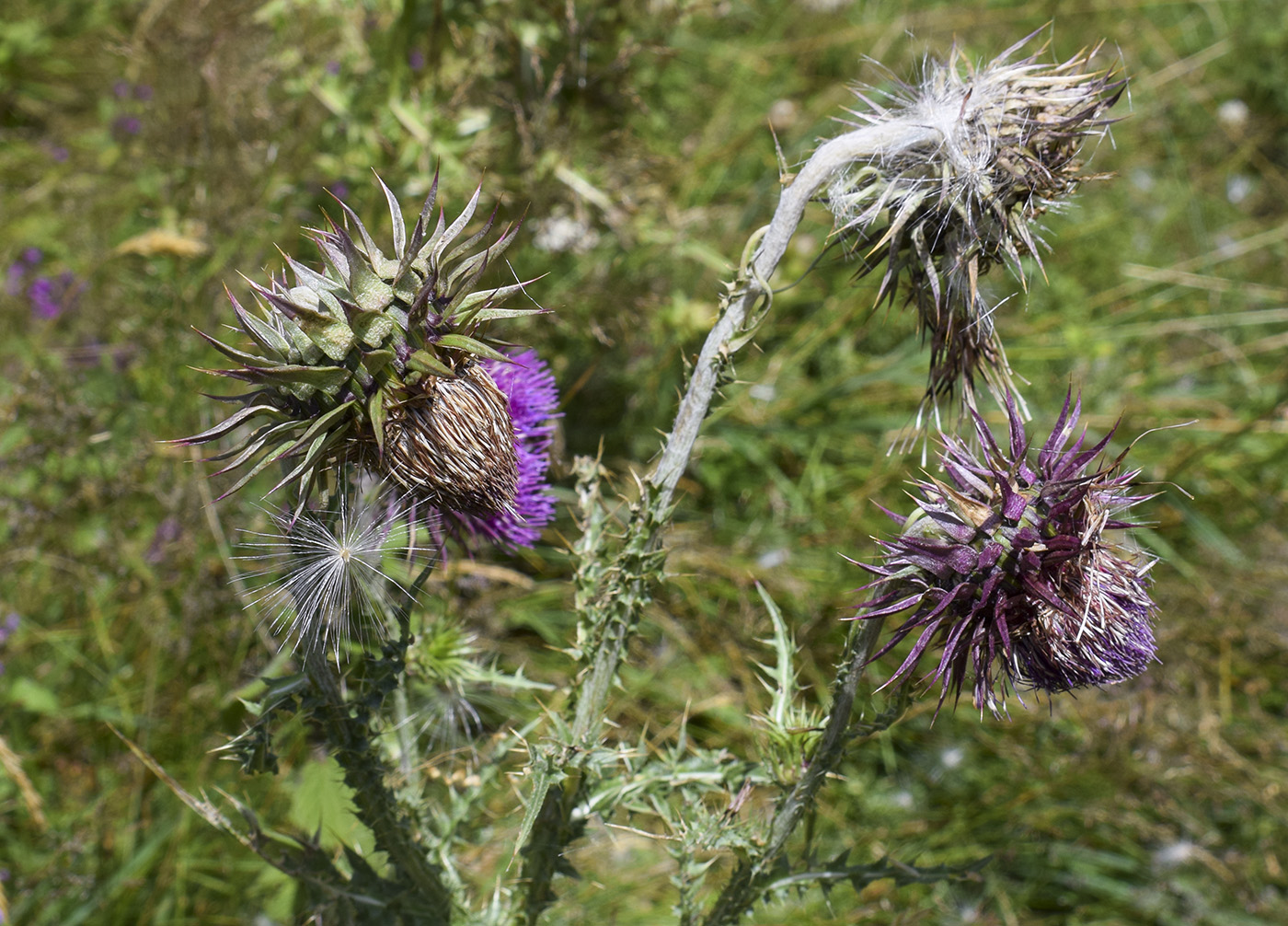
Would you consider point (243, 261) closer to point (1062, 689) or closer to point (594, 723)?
point (594, 723)

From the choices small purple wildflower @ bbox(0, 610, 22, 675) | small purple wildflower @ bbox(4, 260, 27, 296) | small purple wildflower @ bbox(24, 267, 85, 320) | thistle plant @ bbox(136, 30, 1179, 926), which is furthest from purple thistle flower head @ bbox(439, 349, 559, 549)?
small purple wildflower @ bbox(4, 260, 27, 296)

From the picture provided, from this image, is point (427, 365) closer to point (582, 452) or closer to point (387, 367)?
point (387, 367)

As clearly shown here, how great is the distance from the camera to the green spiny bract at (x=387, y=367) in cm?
178

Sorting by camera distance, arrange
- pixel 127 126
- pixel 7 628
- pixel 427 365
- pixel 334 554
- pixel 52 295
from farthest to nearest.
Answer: pixel 127 126 < pixel 52 295 < pixel 7 628 < pixel 334 554 < pixel 427 365

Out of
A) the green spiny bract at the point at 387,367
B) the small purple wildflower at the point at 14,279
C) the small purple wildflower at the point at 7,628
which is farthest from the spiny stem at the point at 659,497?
the small purple wildflower at the point at 14,279

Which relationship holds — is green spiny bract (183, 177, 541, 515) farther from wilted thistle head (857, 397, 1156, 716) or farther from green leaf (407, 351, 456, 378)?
wilted thistle head (857, 397, 1156, 716)

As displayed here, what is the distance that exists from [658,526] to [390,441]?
28.7 inches

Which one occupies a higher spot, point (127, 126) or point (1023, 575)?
point (127, 126)

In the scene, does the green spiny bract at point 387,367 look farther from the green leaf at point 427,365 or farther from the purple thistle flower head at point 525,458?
the purple thistle flower head at point 525,458

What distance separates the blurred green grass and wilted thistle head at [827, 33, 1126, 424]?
1317 mm

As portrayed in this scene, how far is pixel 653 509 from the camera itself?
2195mm

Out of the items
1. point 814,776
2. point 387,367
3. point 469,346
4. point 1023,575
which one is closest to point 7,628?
point 387,367

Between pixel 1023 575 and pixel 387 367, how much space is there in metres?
1.47

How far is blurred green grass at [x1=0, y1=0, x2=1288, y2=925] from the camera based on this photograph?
343 centimetres
